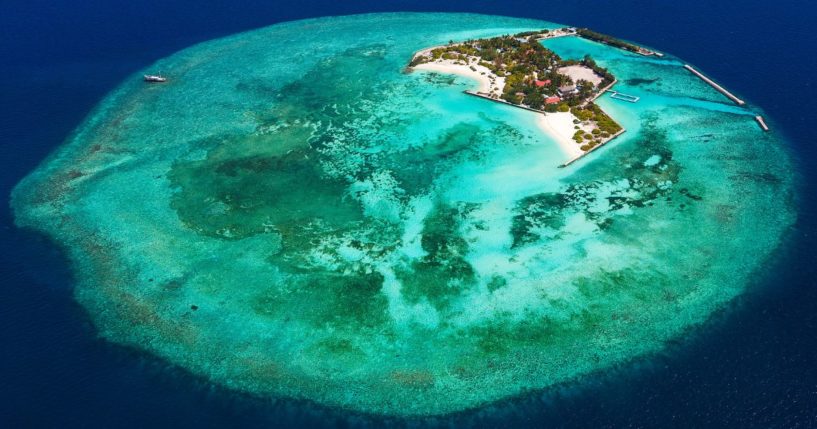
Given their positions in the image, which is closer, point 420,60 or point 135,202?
point 135,202

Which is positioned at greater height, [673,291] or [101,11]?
[101,11]

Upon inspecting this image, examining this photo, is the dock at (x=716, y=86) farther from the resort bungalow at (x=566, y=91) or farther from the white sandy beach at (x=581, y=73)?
the resort bungalow at (x=566, y=91)

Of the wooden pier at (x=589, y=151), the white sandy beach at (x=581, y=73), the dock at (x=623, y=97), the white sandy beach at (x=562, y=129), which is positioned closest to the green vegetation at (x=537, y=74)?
the wooden pier at (x=589, y=151)

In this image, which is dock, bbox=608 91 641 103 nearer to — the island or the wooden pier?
the island

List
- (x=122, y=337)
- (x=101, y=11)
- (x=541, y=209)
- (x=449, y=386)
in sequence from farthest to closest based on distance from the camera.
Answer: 1. (x=101, y=11)
2. (x=541, y=209)
3. (x=122, y=337)
4. (x=449, y=386)

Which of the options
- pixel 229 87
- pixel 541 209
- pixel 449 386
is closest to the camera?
pixel 449 386

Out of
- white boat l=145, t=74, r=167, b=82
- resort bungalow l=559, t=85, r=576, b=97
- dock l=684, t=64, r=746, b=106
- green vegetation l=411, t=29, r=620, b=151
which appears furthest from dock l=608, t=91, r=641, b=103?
white boat l=145, t=74, r=167, b=82

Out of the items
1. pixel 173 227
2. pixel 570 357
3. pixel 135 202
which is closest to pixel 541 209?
pixel 570 357

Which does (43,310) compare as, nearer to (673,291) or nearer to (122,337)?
(122,337)
